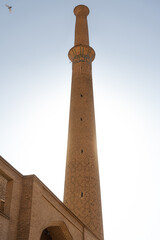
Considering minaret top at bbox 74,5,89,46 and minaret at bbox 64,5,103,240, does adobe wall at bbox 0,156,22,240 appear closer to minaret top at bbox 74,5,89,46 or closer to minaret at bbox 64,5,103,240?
minaret at bbox 64,5,103,240

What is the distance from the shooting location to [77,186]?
33.8ft

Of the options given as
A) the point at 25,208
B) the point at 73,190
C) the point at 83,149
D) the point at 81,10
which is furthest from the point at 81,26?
the point at 25,208

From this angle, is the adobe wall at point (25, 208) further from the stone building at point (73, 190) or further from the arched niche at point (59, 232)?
the arched niche at point (59, 232)

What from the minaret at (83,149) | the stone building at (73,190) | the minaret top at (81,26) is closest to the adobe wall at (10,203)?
the stone building at (73,190)

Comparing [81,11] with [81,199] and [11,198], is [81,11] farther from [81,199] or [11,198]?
[11,198]

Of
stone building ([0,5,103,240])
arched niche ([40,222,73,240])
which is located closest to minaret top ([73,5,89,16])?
stone building ([0,5,103,240])

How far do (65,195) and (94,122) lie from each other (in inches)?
134

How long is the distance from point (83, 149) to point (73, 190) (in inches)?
64.4

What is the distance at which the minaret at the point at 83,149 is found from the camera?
32.2 feet

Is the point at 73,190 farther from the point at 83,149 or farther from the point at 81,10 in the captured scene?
the point at 81,10

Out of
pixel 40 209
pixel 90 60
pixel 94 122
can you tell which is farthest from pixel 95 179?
pixel 90 60

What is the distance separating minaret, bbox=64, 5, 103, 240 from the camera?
9828mm

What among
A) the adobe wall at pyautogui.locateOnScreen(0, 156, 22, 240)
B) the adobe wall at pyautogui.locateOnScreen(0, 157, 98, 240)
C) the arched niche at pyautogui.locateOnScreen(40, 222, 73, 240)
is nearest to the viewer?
the adobe wall at pyautogui.locateOnScreen(0, 156, 22, 240)

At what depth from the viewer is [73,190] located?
33.8 ft
